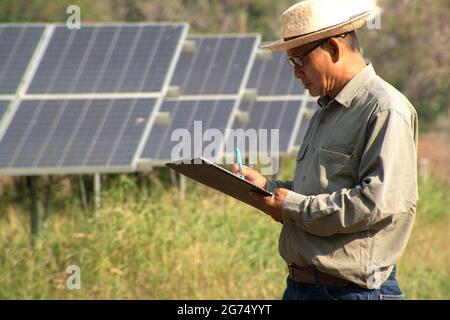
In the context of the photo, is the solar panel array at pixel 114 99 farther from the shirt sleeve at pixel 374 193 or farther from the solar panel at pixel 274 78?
the shirt sleeve at pixel 374 193

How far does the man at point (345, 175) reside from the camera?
13.7ft

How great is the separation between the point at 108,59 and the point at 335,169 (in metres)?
8.52

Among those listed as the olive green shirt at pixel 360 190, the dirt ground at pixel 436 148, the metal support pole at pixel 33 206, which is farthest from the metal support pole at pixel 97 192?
the dirt ground at pixel 436 148

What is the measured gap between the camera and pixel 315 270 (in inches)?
172

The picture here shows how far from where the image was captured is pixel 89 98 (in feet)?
38.8

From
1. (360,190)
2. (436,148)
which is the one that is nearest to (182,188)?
(360,190)

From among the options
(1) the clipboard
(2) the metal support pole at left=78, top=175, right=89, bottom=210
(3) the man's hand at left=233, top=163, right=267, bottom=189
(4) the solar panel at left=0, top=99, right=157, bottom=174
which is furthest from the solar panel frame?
(1) the clipboard

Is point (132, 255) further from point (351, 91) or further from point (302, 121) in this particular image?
point (302, 121)

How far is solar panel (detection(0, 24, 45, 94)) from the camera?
39.1 ft

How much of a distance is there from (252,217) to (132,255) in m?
1.65

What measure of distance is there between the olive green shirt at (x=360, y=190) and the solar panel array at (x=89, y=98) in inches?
249

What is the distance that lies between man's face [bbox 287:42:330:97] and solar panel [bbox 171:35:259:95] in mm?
8840
